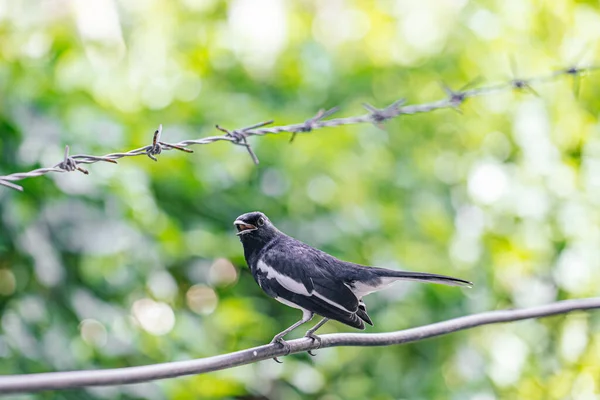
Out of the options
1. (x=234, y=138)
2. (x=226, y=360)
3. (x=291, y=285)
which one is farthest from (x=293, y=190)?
(x=226, y=360)

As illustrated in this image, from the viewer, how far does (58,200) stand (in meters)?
2.95

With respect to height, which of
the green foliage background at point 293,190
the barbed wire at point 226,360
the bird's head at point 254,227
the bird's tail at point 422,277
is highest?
the green foliage background at point 293,190

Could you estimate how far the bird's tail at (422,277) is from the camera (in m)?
1.42

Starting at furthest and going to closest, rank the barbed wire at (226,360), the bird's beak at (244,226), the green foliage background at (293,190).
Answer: the green foliage background at (293,190), the bird's beak at (244,226), the barbed wire at (226,360)

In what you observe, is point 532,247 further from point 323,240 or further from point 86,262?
point 86,262

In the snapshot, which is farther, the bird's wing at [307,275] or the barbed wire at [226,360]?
the bird's wing at [307,275]

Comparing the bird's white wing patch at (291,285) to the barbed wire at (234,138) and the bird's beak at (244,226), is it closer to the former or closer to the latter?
the bird's beak at (244,226)

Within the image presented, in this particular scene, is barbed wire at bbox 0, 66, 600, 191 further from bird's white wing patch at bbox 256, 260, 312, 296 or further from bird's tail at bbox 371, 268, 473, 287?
bird's tail at bbox 371, 268, 473, 287

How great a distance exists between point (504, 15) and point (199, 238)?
2.50 meters

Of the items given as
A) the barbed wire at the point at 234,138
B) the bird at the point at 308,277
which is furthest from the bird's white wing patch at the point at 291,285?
the barbed wire at the point at 234,138

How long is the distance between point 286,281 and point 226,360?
416 mm

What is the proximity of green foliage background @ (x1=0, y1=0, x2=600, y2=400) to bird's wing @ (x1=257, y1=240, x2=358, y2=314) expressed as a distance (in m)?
1.38

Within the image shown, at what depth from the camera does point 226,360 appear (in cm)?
115

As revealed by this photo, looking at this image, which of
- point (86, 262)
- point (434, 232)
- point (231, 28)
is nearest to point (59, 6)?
point (231, 28)
